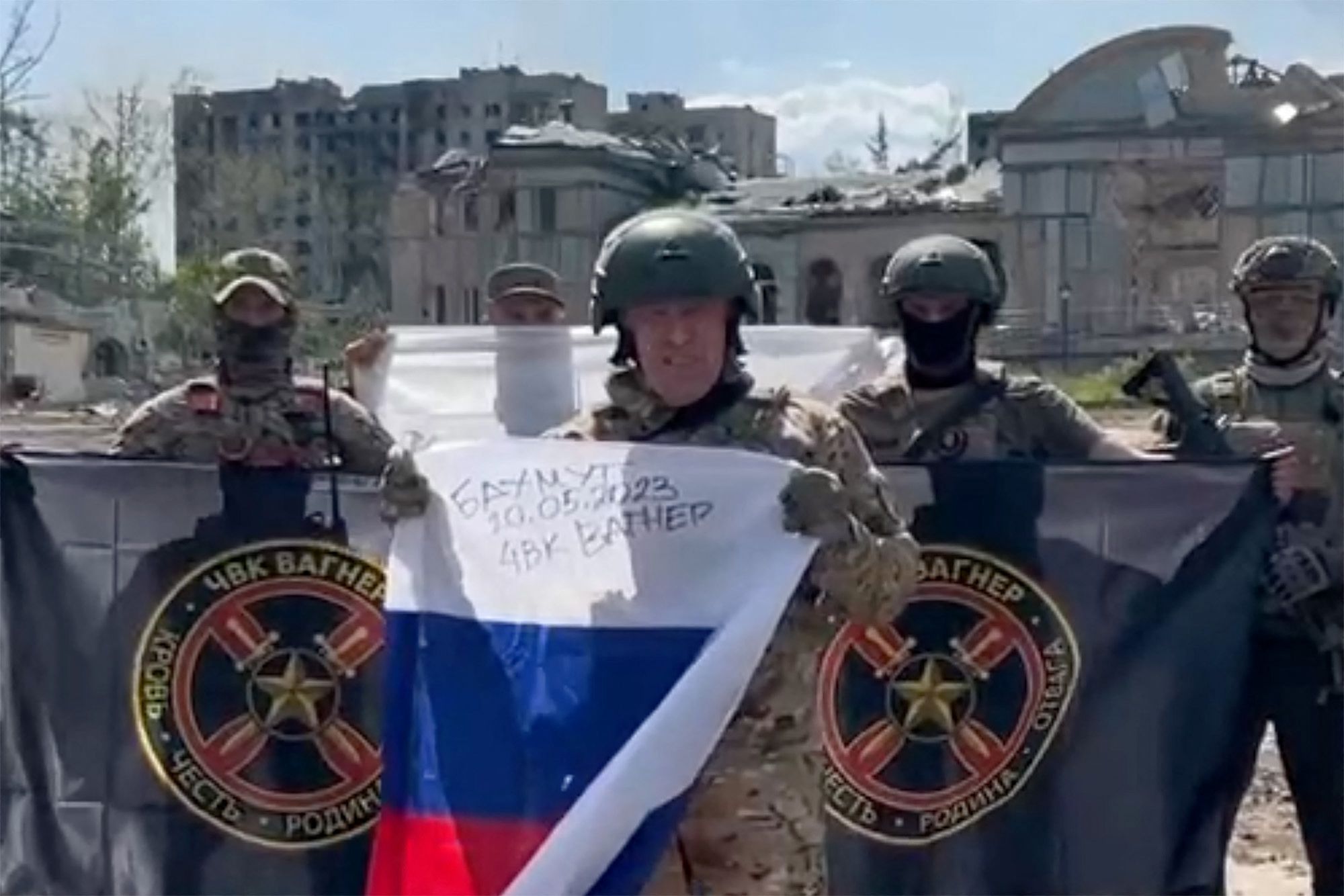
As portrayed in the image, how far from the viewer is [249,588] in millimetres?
5371

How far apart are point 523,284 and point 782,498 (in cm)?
344

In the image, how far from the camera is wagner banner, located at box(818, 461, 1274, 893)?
533cm

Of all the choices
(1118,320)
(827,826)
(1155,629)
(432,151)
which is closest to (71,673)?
(827,826)

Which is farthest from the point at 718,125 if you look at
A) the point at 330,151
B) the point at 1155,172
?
the point at 1155,172

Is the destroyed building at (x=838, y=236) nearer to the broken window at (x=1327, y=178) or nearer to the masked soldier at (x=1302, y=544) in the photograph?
the broken window at (x=1327, y=178)

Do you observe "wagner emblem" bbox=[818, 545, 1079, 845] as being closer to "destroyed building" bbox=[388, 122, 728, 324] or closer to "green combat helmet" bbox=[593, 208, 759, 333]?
"green combat helmet" bbox=[593, 208, 759, 333]

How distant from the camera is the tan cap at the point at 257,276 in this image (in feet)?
19.4

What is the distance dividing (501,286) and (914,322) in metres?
2.20

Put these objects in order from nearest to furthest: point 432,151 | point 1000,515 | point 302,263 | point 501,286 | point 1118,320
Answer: point 1000,515
point 501,286
point 1118,320
point 302,263
point 432,151

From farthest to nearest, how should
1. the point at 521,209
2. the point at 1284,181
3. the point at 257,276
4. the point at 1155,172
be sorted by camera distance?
the point at 521,209 < the point at 1155,172 < the point at 1284,181 < the point at 257,276

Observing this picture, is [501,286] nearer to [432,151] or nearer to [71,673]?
[71,673]

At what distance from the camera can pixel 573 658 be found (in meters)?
4.02

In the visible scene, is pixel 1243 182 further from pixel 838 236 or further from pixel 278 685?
pixel 278 685

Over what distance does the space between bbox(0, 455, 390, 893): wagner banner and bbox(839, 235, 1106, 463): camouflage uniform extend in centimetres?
121
